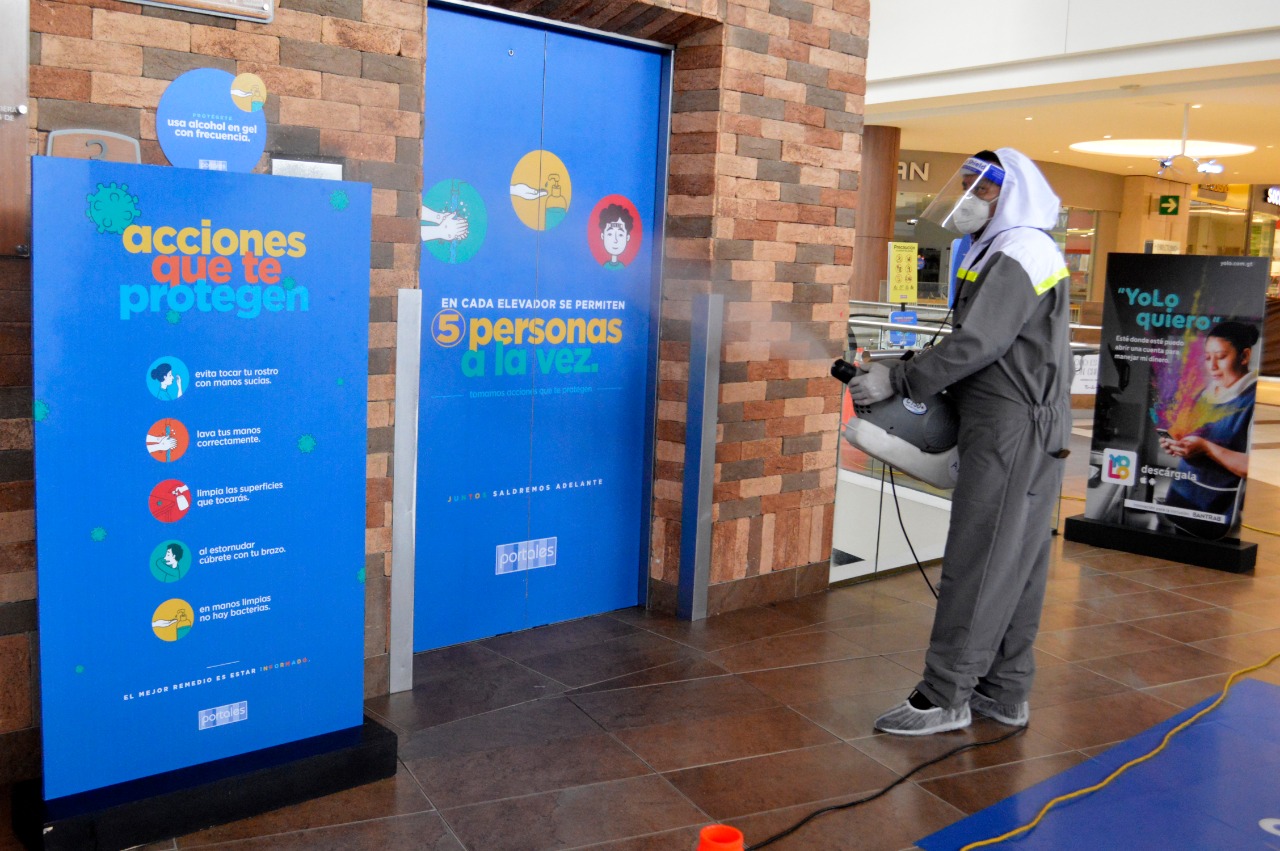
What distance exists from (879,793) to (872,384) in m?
1.16

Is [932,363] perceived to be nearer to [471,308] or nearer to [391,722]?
[471,308]

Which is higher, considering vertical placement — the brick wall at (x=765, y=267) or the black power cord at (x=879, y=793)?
the brick wall at (x=765, y=267)

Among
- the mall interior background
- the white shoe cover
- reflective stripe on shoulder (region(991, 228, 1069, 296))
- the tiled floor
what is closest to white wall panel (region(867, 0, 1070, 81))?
the mall interior background

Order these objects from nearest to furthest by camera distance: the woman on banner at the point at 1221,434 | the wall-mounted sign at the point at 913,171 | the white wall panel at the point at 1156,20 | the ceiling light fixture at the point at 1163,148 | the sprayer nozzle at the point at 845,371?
1. the sprayer nozzle at the point at 845,371
2. the woman on banner at the point at 1221,434
3. the white wall panel at the point at 1156,20
4. the ceiling light fixture at the point at 1163,148
5. the wall-mounted sign at the point at 913,171

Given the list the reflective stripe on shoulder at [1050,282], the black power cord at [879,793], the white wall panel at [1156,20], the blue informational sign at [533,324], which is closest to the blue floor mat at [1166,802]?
the black power cord at [879,793]

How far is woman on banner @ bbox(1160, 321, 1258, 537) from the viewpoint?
5.23 meters

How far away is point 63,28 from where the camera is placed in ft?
8.02

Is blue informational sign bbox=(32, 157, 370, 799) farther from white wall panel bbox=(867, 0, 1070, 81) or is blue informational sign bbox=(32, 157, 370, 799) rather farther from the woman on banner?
white wall panel bbox=(867, 0, 1070, 81)

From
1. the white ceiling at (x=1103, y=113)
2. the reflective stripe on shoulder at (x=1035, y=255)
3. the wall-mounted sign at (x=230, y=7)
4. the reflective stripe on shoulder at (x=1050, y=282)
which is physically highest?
the white ceiling at (x=1103, y=113)

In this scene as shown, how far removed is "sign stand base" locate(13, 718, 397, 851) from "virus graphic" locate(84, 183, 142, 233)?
47.5 inches

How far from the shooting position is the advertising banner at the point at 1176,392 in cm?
523

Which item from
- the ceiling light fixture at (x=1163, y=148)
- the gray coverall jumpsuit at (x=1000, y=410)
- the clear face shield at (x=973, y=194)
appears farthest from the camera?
the ceiling light fixture at (x=1163, y=148)

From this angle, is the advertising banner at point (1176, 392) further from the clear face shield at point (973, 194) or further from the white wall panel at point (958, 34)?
the white wall panel at point (958, 34)

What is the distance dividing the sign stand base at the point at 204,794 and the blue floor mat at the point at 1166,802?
4.51 ft
